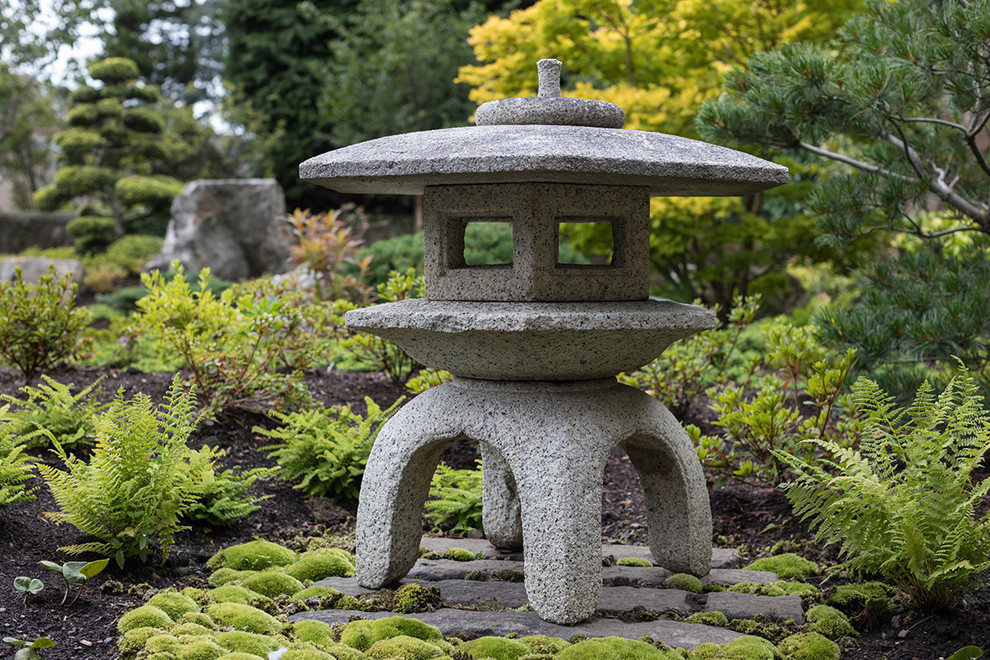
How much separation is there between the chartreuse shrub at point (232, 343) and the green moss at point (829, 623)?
353cm

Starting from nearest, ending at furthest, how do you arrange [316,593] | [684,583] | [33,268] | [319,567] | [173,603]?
1. [173,603]
2. [316,593]
3. [684,583]
4. [319,567]
5. [33,268]

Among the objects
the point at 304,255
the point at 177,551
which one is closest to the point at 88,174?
the point at 304,255

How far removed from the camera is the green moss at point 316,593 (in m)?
3.61

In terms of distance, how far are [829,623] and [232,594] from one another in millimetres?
2480

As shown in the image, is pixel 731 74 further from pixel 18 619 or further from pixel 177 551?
pixel 18 619


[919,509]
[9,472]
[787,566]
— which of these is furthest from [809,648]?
[9,472]

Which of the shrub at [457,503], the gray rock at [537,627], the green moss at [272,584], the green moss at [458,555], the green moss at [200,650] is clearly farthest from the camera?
the shrub at [457,503]

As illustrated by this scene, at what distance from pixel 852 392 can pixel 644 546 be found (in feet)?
4.92

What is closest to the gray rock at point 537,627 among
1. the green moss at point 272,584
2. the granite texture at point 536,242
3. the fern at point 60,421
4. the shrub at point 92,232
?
the green moss at point 272,584

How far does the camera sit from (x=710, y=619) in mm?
3410

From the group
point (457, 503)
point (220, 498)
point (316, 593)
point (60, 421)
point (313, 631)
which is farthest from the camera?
point (457, 503)

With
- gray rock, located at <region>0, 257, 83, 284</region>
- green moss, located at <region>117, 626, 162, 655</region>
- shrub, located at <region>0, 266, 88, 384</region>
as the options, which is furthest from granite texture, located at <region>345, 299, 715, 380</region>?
gray rock, located at <region>0, 257, 83, 284</region>

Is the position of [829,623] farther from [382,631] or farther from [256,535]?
[256,535]

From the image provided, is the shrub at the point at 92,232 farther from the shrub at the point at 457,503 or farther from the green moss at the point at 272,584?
the green moss at the point at 272,584
